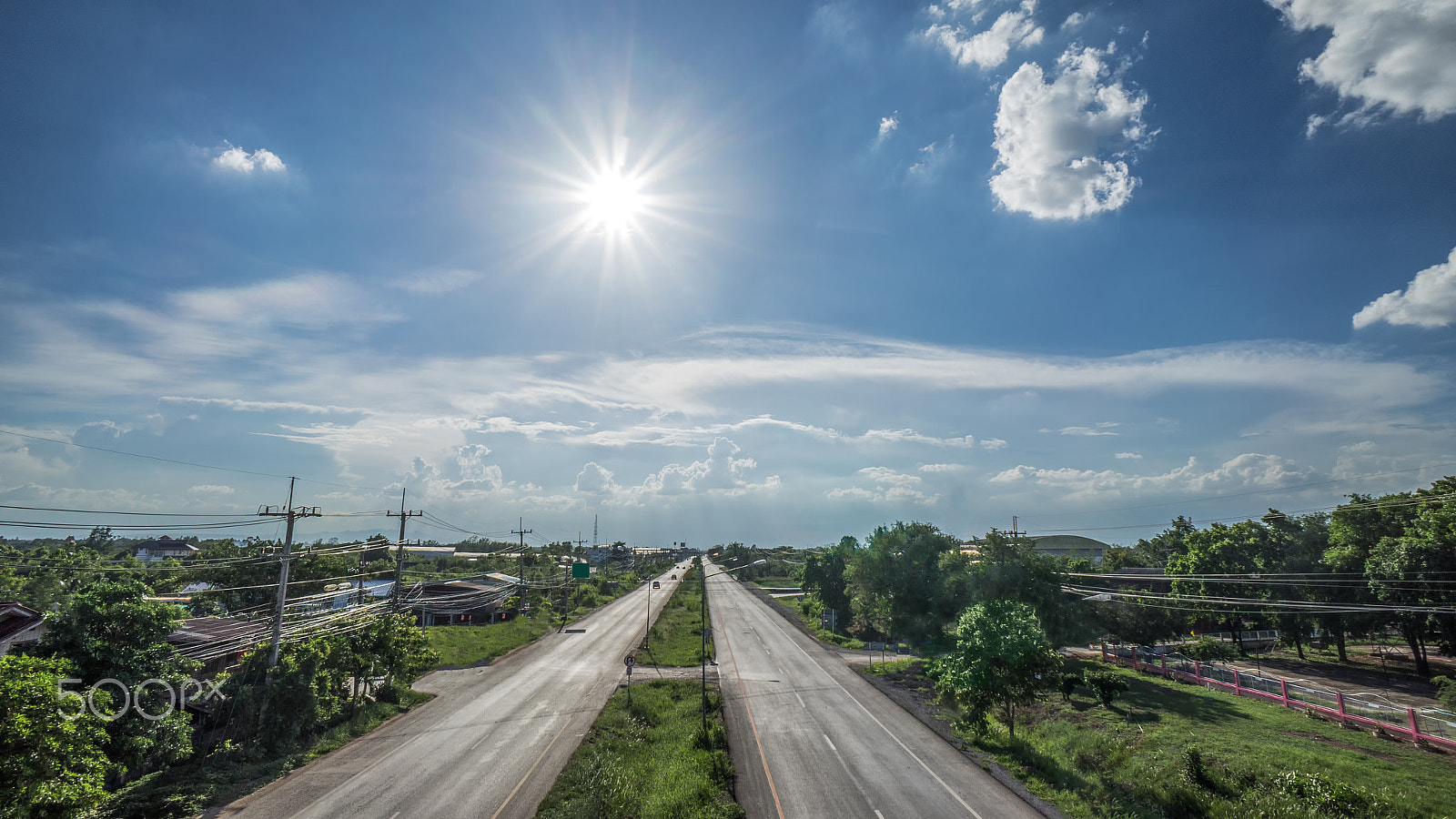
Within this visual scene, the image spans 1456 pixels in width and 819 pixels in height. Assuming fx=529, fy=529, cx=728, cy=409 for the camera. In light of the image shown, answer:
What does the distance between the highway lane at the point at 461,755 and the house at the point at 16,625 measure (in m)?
20.7

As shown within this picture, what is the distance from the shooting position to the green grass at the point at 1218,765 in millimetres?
19266

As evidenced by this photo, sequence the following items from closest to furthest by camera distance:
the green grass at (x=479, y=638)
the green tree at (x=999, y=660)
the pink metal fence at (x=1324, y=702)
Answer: the pink metal fence at (x=1324, y=702), the green tree at (x=999, y=660), the green grass at (x=479, y=638)

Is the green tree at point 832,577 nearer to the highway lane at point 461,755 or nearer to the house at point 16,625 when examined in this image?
the highway lane at point 461,755

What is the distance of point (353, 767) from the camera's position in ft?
87.7

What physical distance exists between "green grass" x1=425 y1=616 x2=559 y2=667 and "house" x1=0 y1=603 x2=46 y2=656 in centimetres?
2193

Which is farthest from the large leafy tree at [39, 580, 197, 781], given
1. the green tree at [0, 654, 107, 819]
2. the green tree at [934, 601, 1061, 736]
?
the green tree at [934, 601, 1061, 736]

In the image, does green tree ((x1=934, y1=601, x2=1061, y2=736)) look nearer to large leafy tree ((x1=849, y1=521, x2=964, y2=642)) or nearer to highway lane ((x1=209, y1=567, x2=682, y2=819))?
highway lane ((x1=209, y1=567, x2=682, y2=819))

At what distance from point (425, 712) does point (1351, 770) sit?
48843 mm

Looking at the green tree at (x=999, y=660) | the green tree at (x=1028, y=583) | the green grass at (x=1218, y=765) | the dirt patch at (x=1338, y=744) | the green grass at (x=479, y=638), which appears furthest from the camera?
the green grass at (x=479, y=638)

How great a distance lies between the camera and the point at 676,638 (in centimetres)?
6825

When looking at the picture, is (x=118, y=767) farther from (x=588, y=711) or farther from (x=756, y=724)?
(x=756, y=724)

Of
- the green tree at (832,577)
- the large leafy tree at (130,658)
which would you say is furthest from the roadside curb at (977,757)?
the green tree at (832,577)

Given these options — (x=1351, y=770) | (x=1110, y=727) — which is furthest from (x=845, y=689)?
(x=1351, y=770)

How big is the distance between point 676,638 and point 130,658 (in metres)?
53.7
